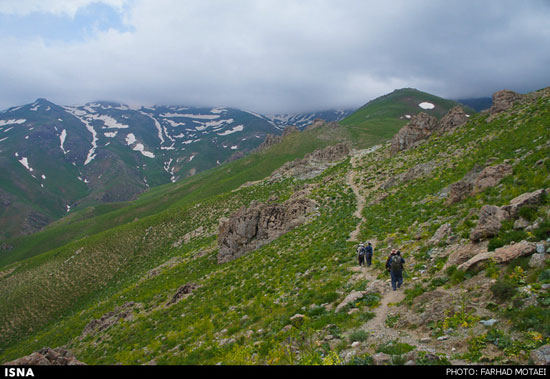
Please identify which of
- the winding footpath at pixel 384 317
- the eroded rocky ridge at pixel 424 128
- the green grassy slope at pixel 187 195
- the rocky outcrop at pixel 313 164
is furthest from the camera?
the green grassy slope at pixel 187 195

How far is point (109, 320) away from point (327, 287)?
80.4 ft

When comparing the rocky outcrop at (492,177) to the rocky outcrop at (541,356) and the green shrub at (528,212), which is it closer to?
the green shrub at (528,212)

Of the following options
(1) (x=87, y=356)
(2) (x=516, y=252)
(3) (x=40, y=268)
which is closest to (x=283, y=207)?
(1) (x=87, y=356)

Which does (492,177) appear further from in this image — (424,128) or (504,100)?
(424,128)

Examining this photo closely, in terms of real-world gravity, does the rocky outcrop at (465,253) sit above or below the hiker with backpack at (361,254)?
above

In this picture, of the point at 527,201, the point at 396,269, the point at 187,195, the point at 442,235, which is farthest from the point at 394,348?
the point at 187,195

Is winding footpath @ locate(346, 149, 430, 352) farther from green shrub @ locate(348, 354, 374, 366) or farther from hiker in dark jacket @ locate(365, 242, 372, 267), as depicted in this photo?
green shrub @ locate(348, 354, 374, 366)

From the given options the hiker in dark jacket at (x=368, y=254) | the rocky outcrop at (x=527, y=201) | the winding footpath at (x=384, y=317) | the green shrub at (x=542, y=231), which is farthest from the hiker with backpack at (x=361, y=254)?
the green shrub at (x=542, y=231)

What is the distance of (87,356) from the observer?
20734mm

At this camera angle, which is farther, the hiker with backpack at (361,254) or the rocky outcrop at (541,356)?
the hiker with backpack at (361,254)

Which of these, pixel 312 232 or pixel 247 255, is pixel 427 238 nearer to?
pixel 312 232

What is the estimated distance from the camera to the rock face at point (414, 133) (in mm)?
46956

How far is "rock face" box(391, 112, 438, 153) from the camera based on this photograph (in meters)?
47.0

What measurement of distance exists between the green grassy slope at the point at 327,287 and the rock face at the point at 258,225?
235cm
